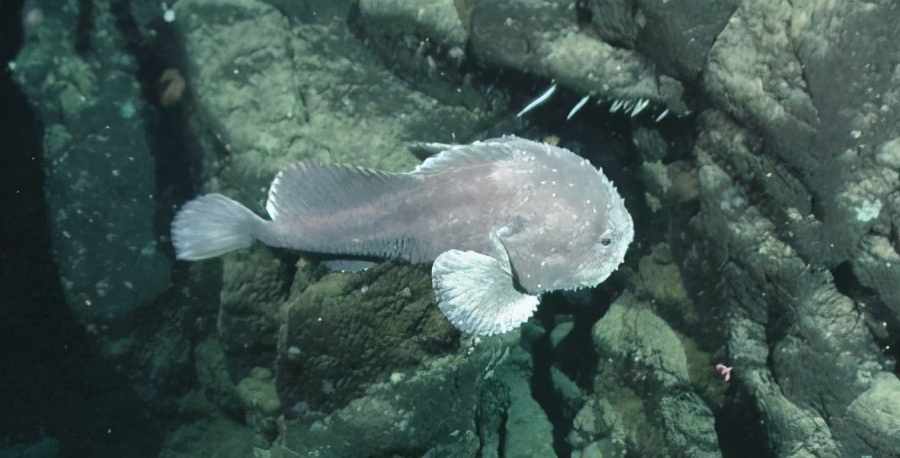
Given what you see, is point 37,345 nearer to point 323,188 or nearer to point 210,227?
point 210,227

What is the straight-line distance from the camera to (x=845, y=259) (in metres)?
3.36

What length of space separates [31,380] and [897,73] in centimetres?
672

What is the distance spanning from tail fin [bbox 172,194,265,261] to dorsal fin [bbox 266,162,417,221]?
0.24 meters

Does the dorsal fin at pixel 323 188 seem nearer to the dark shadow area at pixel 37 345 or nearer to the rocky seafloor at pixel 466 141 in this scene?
the rocky seafloor at pixel 466 141

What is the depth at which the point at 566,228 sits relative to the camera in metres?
3.42

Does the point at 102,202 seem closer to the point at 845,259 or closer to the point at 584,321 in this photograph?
the point at 584,321

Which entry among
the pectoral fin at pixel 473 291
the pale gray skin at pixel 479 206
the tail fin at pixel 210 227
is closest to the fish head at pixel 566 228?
the pale gray skin at pixel 479 206

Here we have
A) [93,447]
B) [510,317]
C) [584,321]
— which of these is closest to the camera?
[510,317]

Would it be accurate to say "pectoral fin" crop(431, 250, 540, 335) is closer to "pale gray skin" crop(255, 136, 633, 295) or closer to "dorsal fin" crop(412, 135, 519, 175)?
"pale gray skin" crop(255, 136, 633, 295)

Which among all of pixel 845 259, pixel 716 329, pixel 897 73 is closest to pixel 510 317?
pixel 716 329

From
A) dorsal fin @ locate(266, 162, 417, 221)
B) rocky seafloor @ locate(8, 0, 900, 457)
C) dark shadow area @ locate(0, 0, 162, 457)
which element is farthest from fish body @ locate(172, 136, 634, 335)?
dark shadow area @ locate(0, 0, 162, 457)

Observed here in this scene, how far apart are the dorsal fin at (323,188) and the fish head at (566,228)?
0.82 m

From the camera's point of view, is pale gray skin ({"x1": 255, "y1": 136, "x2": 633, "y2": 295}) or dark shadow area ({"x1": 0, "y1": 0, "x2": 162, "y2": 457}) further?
dark shadow area ({"x1": 0, "y1": 0, "x2": 162, "y2": 457})

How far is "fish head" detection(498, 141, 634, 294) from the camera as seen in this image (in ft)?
11.2
